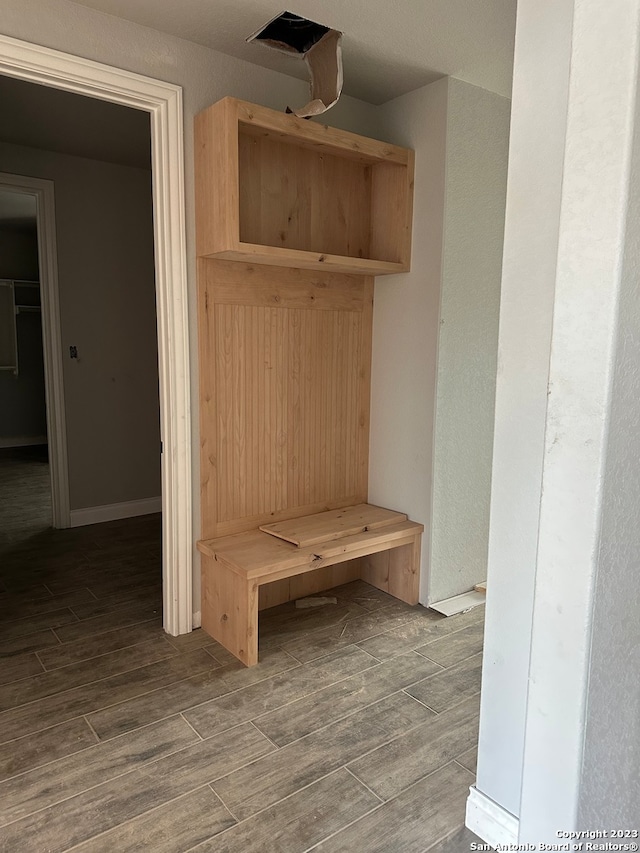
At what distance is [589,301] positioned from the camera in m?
0.92

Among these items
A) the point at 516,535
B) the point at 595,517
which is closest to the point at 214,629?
the point at 516,535

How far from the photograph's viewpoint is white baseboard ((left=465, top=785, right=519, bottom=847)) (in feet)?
5.14

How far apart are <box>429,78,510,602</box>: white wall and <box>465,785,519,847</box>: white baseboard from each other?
1.36 meters

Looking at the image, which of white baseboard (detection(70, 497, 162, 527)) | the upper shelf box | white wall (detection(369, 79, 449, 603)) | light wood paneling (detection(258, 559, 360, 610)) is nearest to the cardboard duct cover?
the upper shelf box

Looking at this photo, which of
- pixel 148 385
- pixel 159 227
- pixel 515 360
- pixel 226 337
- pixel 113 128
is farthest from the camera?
pixel 148 385

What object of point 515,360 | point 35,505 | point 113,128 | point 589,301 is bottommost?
point 35,505

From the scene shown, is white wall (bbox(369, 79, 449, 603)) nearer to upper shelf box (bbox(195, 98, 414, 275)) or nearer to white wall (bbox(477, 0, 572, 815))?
upper shelf box (bbox(195, 98, 414, 275))

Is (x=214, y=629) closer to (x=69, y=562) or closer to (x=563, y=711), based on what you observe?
(x=69, y=562)

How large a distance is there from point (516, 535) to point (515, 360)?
43 cm

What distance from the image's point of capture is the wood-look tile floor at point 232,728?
1.65 metres

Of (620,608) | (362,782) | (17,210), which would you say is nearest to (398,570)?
(362,782)

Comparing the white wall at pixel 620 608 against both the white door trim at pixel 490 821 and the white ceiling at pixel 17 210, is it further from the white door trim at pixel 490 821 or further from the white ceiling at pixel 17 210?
the white ceiling at pixel 17 210

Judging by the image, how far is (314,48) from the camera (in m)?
2.45

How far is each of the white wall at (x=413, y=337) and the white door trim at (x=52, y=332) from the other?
225 cm
